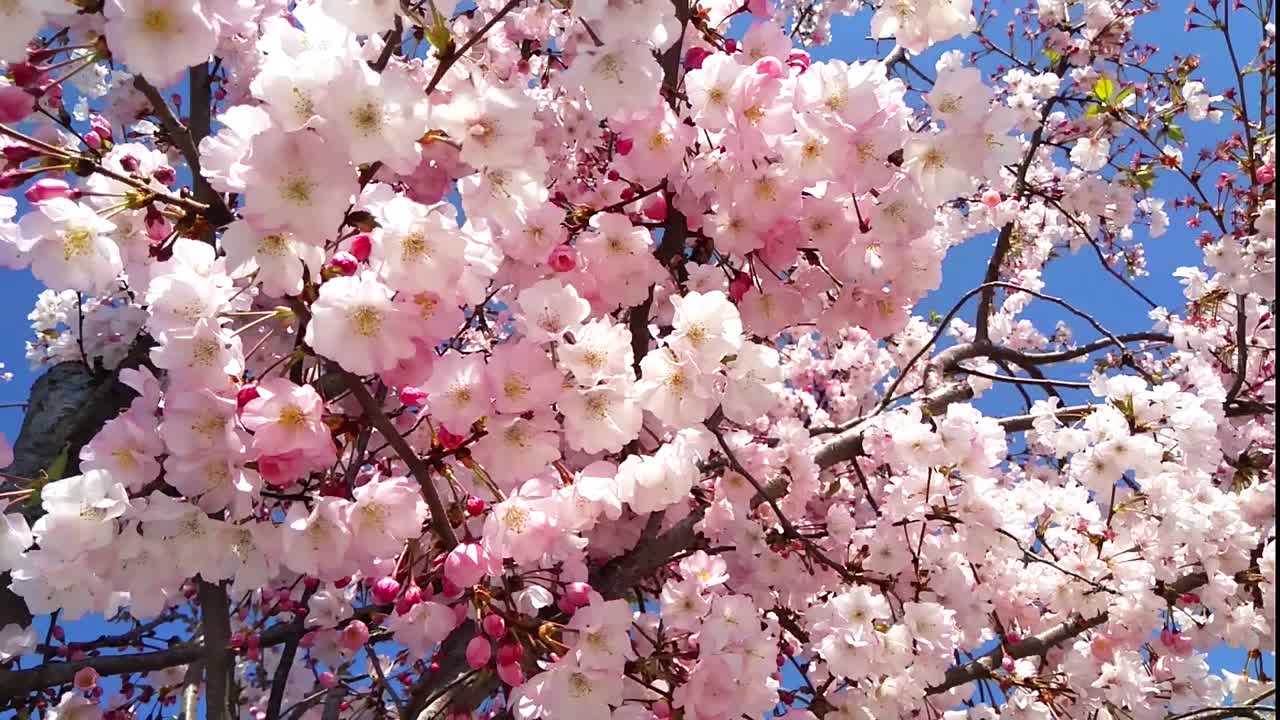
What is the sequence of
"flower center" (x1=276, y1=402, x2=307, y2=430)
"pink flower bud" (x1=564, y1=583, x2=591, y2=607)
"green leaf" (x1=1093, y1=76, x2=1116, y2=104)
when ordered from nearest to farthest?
1. "flower center" (x1=276, y1=402, x2=307, y2=430)
2. "pink flower bud" (x1=564, y1=583, x2=591, y2=607)
3. "green leaf" (x1=1093, y1=76, x2=1116, y2=104)

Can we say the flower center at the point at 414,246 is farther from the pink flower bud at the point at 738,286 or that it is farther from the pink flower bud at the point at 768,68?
the pink flower bud at the point at 738,286

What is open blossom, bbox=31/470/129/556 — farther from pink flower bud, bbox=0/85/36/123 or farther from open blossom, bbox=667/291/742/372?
open blossom, bbox=667/291/742/372

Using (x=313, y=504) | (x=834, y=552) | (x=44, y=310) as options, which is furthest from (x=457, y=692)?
(x=44, y=310)

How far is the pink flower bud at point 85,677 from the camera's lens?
8.56 feet

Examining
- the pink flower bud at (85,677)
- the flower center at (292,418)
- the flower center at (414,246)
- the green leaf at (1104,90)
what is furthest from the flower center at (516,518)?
the green leaf at (1104,90)

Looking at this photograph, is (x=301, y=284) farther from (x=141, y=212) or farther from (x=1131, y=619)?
(x=1131, y=619)

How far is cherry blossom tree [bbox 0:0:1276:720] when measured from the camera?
151 centimetres

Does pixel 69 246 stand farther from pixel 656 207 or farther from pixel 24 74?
pixel 656 207

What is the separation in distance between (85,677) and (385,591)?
1638 mm

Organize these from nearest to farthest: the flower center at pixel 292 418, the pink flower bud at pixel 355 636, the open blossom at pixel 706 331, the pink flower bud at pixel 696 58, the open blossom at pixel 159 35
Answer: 1. the open blossom at pixel 159 35
2. the flower center at pixel 292 418
3. the open blossom at pixel 706 331
4. the pink flower bud at pixel 355 636
5. the pink flower bud at pixel 696 58

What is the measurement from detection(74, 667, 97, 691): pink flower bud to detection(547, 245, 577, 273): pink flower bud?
2.02m

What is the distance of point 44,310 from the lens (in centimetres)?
473

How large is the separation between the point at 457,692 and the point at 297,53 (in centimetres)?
175

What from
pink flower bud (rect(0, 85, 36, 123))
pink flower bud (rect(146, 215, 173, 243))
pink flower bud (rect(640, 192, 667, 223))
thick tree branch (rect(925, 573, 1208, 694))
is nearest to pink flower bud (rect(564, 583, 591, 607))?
pink flower bud (rect(640, 192, 667, 223))
